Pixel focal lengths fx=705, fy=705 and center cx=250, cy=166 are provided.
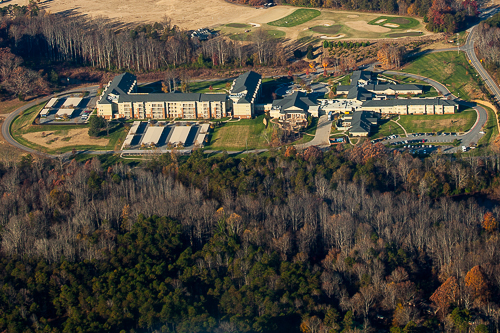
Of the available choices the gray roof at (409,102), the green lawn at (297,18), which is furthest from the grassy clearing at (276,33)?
the gray roof at (409,102)

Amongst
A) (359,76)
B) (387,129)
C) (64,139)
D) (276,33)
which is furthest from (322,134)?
(276,33)

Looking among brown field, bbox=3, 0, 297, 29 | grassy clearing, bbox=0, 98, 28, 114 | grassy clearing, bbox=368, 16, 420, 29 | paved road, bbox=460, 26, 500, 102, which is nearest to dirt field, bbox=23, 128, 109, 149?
grassy clearing, bbox=0, 98, 28, 114

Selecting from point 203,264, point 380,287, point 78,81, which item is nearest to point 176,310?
point 203,264

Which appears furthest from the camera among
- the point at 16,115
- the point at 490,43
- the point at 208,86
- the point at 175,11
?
the point at 175,11

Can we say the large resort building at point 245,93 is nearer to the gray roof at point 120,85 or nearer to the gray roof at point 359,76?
the gray roof at point 359,76

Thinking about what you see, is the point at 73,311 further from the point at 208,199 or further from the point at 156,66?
the point at 156,66

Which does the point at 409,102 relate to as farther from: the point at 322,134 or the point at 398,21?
the point at 398,21

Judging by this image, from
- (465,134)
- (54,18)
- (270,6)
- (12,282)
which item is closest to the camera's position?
(12,282)
